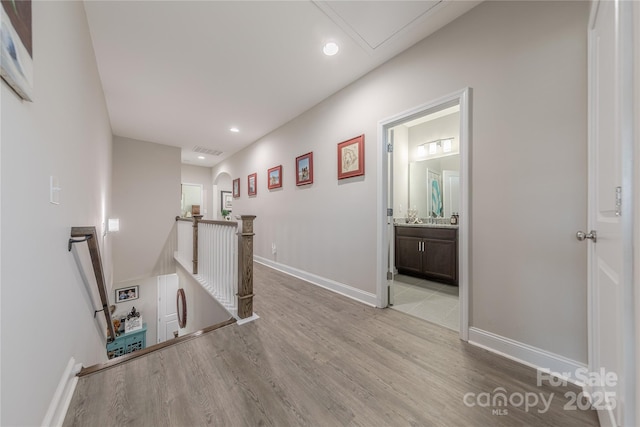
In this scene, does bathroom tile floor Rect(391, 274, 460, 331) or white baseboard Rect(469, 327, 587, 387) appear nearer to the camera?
white baseboard Rect(469, 327, 587, 387)

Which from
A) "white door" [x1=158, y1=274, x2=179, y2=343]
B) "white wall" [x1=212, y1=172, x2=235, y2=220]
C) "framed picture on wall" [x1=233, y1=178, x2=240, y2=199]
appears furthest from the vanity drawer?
"white wall" [x1=212, y1=172, x2=235, y2=220]

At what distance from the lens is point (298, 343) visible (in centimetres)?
175

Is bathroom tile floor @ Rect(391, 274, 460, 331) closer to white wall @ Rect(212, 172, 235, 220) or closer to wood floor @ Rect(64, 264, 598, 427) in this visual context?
wood floor @ Rect(64, 264, 598, 427)

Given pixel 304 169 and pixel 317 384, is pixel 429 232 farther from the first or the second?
pixel 317 384

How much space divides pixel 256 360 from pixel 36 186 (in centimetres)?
152

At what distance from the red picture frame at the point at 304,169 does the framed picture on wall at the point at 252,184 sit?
1.58m

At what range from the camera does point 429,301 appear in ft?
8.53

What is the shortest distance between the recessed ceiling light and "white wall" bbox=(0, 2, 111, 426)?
1842mm

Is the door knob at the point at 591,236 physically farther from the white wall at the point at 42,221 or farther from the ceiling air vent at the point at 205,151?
the ceiling air vent at the point at 205,151

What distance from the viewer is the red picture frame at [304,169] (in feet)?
10.8

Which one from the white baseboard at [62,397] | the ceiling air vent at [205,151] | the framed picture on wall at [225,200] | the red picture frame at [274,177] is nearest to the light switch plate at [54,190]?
the white baseboard at [62,397]

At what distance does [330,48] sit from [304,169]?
63.5 inches

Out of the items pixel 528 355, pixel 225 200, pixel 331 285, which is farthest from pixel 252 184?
pixel 528 355

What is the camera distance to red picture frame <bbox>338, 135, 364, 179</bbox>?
102 inches
